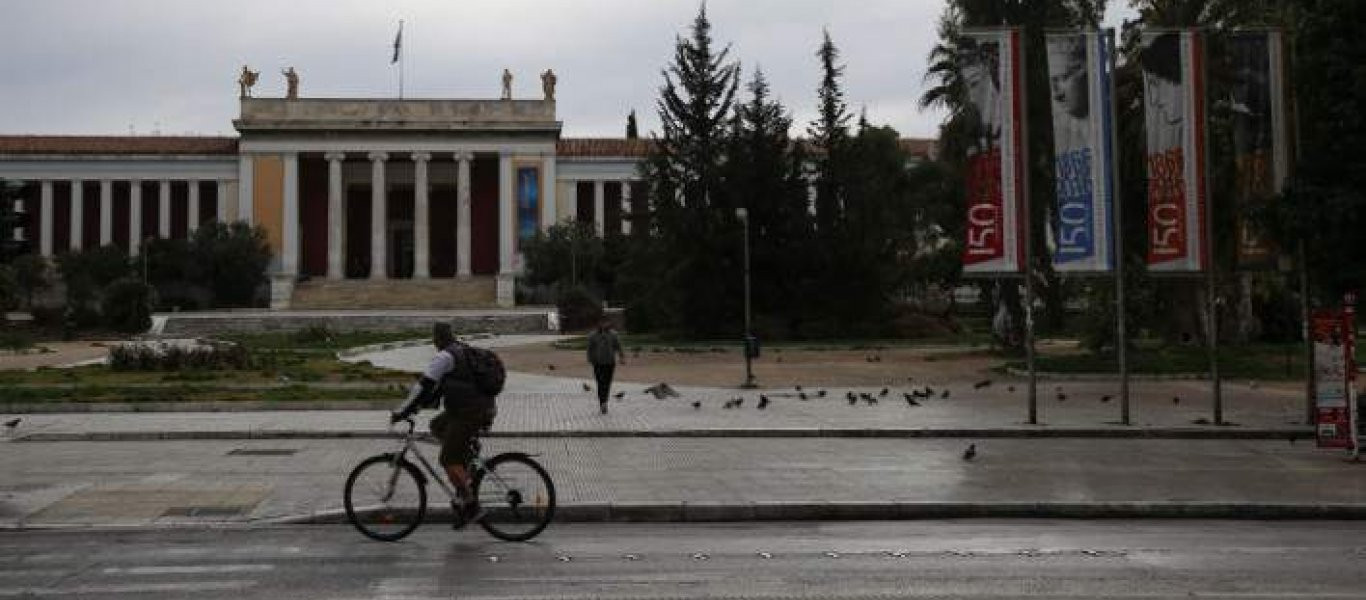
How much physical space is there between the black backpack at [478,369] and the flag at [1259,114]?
13.5 metres

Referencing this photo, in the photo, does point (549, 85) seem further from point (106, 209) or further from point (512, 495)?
point (512, 495)

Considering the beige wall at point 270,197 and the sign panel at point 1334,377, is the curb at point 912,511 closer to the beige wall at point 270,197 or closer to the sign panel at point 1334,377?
the sign panel at point 1334,377

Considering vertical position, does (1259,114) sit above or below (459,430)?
above

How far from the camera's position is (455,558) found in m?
8.62

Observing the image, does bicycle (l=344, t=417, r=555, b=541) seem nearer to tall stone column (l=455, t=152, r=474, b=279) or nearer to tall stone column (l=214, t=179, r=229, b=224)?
tall stone column (l=455, t=152, r=474, b=279)

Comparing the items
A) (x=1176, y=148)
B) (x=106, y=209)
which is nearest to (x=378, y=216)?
(x=106, y=209)

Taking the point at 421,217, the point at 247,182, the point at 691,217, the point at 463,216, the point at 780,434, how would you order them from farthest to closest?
the point at 463,216, the point at 421,217, the point at 247,182, the point at 691,217, the point at 780,434

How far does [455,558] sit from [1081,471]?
25.1 feet

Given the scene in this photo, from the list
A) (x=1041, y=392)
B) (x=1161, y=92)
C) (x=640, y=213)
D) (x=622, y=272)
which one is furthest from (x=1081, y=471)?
(x=622, y=272)

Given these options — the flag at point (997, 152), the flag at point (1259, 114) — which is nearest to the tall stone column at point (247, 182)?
the flag at point (997, 152)

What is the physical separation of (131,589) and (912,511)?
639 centimetres

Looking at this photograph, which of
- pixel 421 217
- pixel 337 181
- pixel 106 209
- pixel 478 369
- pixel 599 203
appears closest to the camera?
pixel 478 369

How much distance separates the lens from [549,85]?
81.9 metres

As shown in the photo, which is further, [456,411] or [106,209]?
[106,209]
